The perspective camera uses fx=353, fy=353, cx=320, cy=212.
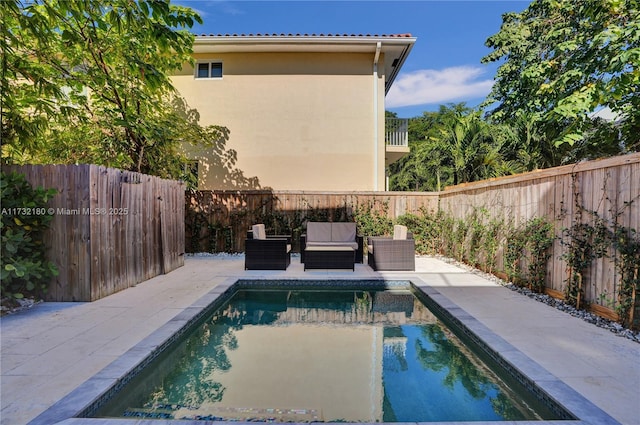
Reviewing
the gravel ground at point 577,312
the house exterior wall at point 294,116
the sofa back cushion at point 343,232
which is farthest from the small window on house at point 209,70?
the gravel ground at point 577,312

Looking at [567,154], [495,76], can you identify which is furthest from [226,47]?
[567,154]

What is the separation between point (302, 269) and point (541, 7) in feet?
32.8

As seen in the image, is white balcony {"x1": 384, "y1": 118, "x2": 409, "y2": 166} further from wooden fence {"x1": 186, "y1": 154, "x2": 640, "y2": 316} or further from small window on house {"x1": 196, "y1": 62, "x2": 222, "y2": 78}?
small window on house {"x1": 196, "y1": 62, "x2": 222, "y2": 78}

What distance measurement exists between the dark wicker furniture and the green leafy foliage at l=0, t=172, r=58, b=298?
5638 mm

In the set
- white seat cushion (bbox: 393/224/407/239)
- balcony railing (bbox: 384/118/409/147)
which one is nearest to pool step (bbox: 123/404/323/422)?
white seat cushion (bbox: 393/224/407/239)

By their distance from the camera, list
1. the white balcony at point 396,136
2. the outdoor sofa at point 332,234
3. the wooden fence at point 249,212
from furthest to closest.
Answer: the white balcony at point 396,136
the wooden fence at point 249,212
the outdoor sofa at point 332,234

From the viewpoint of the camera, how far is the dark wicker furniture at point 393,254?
300 inches

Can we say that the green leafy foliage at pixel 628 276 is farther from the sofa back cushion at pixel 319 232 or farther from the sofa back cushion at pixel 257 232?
the sofa back cushion at pixel 257 232

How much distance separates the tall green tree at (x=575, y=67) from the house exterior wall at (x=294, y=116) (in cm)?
396

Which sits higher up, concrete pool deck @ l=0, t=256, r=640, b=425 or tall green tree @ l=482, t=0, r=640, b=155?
tall green tree @ l=482, t=0, r=640, b=155

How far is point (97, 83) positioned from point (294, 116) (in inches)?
240

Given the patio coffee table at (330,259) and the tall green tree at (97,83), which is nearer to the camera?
the tall green tree at (97,83)

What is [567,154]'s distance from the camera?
10.3 m

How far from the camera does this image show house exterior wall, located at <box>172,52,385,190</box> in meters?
11.6
